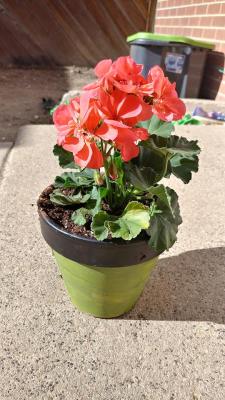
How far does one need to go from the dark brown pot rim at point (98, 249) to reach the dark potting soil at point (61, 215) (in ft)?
0.10

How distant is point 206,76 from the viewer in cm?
446

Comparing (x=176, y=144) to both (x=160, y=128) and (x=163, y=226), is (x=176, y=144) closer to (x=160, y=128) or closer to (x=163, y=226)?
(x=160, y=128)

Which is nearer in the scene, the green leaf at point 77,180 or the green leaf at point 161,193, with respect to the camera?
the green leaf at point 161,193

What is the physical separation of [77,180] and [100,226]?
0.87 ft

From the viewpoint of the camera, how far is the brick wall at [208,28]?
3.98m

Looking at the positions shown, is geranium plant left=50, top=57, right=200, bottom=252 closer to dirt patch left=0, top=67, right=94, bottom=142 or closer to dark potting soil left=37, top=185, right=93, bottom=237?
dark potting soil left=37, top=185, right=93, bottom=237

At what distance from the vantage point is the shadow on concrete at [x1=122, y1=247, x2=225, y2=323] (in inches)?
60.3

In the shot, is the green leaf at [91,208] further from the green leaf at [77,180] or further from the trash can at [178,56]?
the trash can at [178,56]

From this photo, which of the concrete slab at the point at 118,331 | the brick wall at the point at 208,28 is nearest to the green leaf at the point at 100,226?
the concrete slab at the point at 118,331

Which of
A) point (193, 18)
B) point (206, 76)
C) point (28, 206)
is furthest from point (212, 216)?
point (193, 18)

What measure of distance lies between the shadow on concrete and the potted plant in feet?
0.44

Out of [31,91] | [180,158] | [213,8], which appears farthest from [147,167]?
[31,91]

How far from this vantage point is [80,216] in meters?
1.28

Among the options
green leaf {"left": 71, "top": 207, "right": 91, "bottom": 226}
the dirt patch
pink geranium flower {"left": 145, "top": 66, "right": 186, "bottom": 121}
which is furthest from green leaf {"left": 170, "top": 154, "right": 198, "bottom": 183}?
the dirt patch
